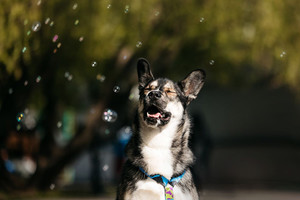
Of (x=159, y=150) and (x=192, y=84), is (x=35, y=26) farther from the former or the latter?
(x=159, y=150)

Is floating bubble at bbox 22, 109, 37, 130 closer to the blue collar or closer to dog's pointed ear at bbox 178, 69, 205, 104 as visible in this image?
dog's pointed ear at bbox 178, 69, 205, 104

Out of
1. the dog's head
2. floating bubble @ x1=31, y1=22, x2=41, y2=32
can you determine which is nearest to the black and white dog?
the dog's head

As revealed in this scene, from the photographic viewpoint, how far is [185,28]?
15711 millimetres

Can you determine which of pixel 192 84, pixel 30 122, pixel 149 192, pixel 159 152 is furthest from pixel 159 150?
pixel 30 122

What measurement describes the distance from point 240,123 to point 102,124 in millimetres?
15566

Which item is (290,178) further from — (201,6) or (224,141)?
(201,6)

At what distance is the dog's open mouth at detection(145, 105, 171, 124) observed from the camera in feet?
22.1

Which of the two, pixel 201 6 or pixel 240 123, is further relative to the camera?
pixel 240 123

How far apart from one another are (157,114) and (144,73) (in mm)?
723

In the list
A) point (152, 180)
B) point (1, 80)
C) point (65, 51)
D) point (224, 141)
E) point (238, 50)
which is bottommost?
point (152, 180)

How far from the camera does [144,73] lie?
24.1 ft

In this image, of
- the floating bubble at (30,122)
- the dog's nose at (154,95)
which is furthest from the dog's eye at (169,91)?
the floating bubble at (30,122)

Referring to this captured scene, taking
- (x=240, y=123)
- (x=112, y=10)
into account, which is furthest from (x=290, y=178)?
(x=112, y=10)

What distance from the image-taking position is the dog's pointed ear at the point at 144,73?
7.31 meters
